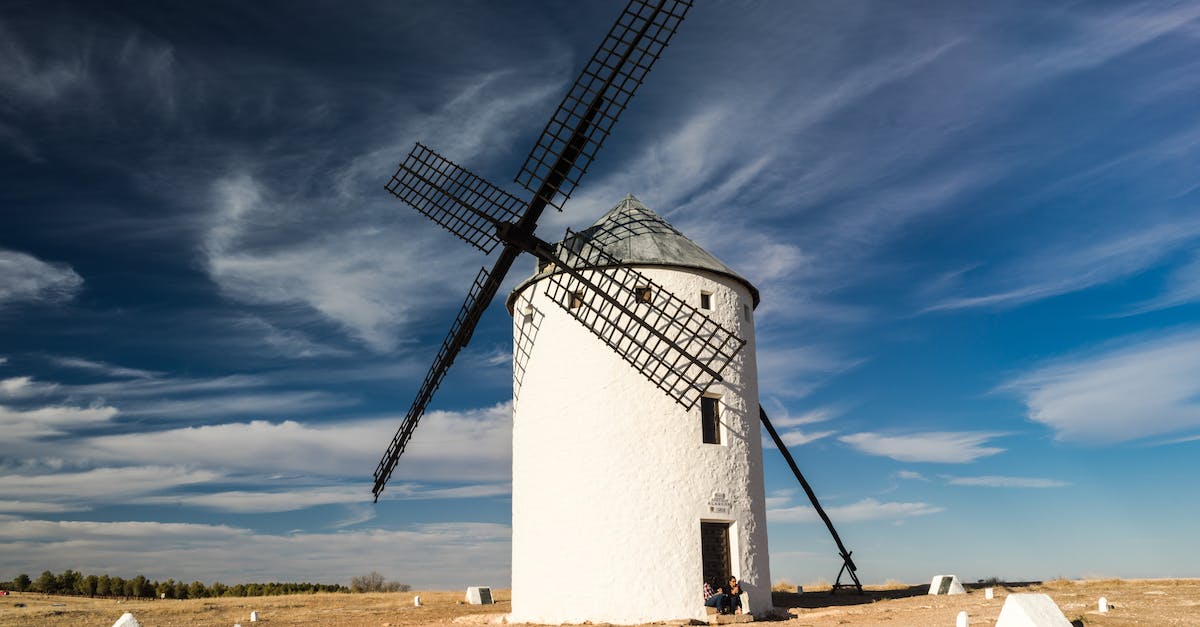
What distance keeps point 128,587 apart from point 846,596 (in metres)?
30.8

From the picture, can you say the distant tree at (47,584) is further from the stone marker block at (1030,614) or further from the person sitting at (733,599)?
the stone marker block at (1030,614)

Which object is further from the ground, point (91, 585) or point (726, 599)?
point (726, 599)

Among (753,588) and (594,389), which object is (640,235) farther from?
(753,588)

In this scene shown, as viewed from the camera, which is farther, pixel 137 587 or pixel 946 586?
pixel 137 587

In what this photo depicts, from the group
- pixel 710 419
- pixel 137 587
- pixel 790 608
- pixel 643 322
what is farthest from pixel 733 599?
pixel 137 587

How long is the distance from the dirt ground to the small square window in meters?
3.90

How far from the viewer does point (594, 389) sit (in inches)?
666

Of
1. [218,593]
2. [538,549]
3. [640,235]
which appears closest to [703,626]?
[538,549]

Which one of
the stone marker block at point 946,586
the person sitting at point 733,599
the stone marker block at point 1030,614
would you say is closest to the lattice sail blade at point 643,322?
the person sitting at point 733,599

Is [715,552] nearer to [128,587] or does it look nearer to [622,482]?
[622,482]

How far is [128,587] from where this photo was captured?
35.2m

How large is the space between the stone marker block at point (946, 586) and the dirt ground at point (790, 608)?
366 mm

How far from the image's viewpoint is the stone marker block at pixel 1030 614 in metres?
9.17

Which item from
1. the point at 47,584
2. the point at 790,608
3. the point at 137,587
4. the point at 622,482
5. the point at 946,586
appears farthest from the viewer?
the point at 137,587
